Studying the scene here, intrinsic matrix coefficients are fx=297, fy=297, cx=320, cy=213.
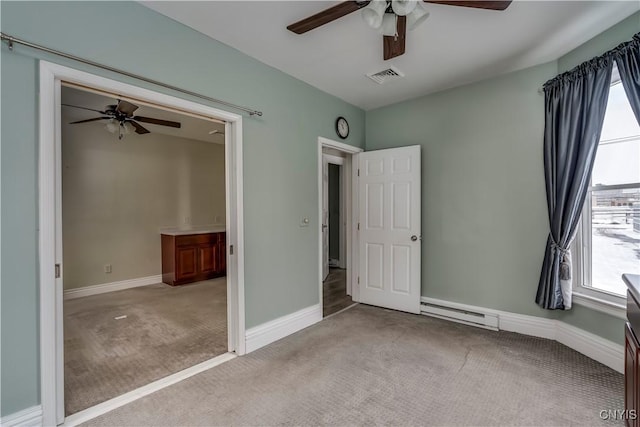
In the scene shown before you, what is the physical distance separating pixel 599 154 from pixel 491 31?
136 centimetres

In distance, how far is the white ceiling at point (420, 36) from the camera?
80.3 inches

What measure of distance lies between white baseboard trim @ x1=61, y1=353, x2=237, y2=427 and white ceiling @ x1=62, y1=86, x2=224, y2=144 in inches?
84.7

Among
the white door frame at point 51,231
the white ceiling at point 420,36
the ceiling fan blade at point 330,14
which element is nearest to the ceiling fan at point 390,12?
the ceiling fan blade at point 330,14

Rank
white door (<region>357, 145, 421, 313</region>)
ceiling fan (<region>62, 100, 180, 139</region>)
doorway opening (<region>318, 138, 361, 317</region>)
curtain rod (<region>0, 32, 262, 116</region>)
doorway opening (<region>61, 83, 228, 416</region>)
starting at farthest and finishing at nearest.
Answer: doorway opening (<region>318, 138, 361, 317</region>), white door (<region>357, 145, 421, 313</region>), ceiling fan (<region>62, 100, 180, 139</region>), doorway opening (<region>61, 83, 228, 416</region>), curtain rod (<region>0, 32, 262, 116</region>)

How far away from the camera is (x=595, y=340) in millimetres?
2414

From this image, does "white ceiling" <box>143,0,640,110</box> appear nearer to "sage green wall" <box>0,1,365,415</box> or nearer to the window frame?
"sage green wall" <box>0,1,365,415</box>

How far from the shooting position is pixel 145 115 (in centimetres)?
419

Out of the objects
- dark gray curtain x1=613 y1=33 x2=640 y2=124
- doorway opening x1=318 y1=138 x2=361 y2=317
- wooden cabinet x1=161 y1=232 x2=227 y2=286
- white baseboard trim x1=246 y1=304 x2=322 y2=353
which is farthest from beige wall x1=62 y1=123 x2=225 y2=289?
dark gray curtain x1=613 y1=33 x2=640 y2=124

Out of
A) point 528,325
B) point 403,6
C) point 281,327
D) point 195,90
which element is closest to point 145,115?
point 195,90

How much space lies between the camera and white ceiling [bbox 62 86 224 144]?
3.39m

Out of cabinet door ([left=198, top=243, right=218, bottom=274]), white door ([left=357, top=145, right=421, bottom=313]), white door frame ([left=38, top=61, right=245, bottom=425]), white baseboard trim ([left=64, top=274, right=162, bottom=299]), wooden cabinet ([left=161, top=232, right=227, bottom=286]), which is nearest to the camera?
white door frame ([left=38, top=61, right=245, bottom=425])

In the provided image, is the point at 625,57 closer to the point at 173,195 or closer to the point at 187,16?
the point at 187,16

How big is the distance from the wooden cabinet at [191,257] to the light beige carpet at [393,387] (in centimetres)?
280

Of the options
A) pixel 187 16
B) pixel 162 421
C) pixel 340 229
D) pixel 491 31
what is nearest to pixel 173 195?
pixel 340 229
